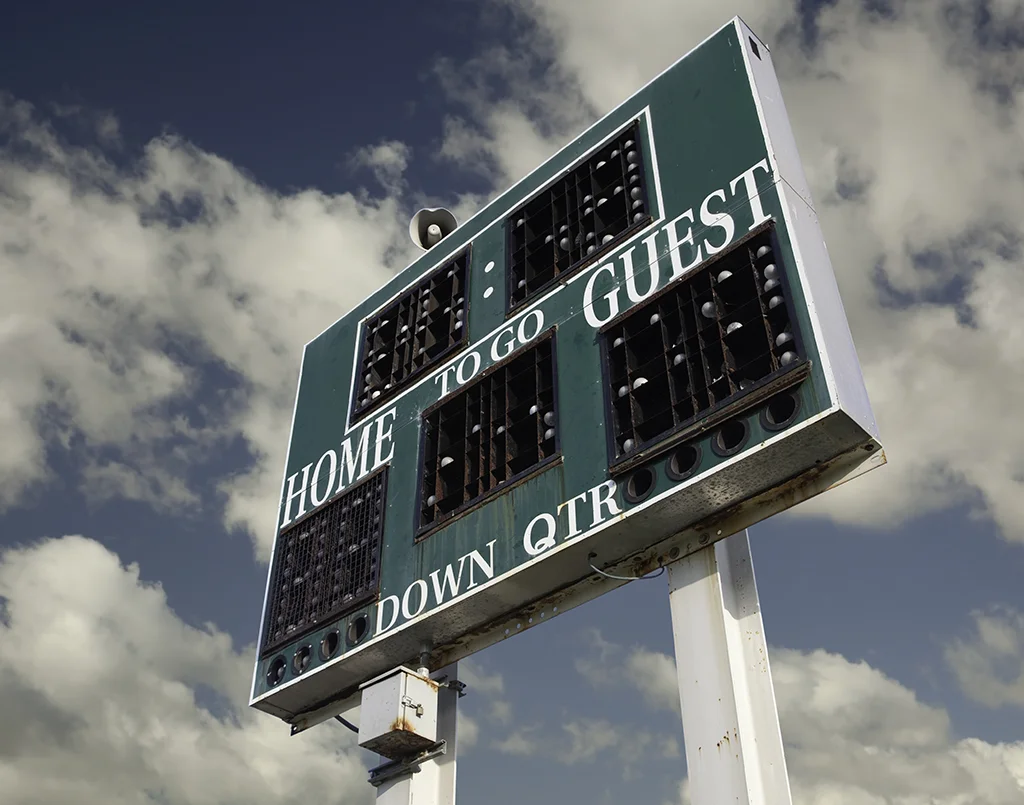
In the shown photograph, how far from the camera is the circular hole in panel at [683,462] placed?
962cm

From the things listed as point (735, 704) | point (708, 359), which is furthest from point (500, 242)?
point (735, 704)

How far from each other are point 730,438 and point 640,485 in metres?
0.97

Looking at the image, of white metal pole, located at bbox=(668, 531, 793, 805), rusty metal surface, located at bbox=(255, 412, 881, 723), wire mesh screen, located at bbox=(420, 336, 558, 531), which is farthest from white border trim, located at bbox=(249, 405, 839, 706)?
wire mesh screen, located at bbox=(420, 336, 558, 531)

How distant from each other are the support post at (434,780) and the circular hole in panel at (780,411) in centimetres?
500

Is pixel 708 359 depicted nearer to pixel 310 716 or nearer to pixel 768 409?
pixel 768 409

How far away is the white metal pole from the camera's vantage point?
8.51 metres

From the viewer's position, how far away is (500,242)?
14.3 m

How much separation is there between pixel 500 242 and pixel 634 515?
5499 millimetres

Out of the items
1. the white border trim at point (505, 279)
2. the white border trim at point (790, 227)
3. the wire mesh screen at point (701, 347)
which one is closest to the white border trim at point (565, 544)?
the white border trim at point (790, 227)

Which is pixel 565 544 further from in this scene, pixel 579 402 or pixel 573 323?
pixel 573 323

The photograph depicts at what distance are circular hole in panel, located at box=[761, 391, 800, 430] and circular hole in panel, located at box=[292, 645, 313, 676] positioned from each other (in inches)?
238

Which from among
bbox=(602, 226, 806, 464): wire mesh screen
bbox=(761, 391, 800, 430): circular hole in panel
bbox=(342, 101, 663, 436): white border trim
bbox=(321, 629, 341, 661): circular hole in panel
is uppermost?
bbox=(342, 101, 663, 436): white border trim

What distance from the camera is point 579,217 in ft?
43.3

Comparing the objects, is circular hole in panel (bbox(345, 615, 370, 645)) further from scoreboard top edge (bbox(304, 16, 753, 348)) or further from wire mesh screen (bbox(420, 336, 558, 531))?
scoreboard top edge (bbox(304, 16, 753, 348))
